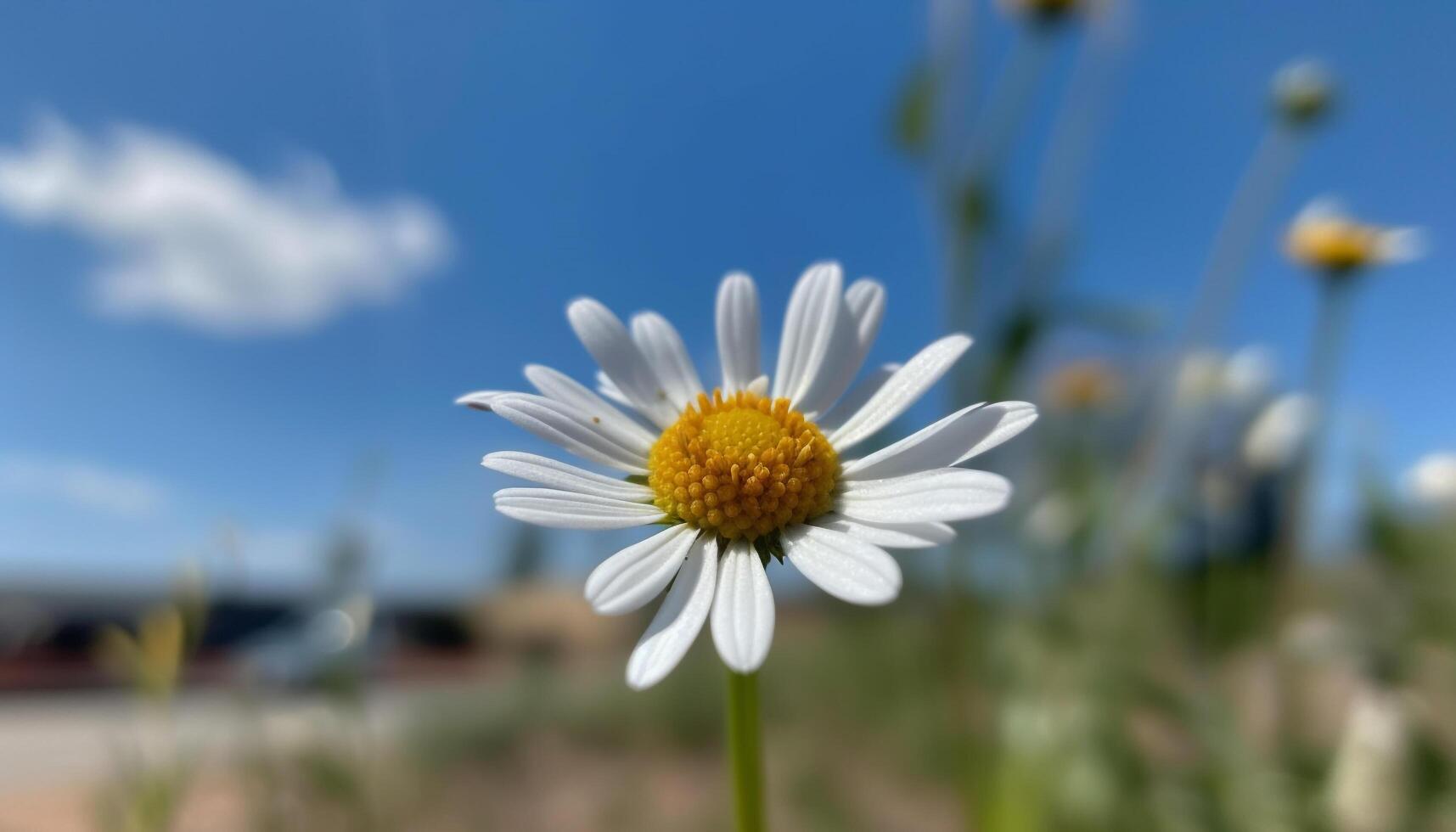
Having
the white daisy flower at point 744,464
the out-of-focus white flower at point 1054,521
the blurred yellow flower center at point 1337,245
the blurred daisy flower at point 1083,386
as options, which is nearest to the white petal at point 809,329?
the white daisy flower at point 744,464

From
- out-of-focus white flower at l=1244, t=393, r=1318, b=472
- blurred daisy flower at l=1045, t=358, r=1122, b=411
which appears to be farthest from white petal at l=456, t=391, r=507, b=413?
blurred daisy flower at l=1045, t=358, r=1122, b=411

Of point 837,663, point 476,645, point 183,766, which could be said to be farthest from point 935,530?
point 476,645

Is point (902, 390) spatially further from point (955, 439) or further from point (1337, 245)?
point (1337, 245)

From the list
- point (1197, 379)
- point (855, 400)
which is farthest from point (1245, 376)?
point (855, 400)

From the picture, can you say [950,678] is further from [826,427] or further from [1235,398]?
[1235,398]

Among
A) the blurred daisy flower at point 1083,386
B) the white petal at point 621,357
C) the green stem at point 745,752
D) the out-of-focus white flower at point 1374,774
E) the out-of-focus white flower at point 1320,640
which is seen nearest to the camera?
the green stem at point 745,752

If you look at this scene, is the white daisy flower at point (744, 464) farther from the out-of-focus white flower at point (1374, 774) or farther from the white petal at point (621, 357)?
the out-of-focus white flower at point (1374, 774)
